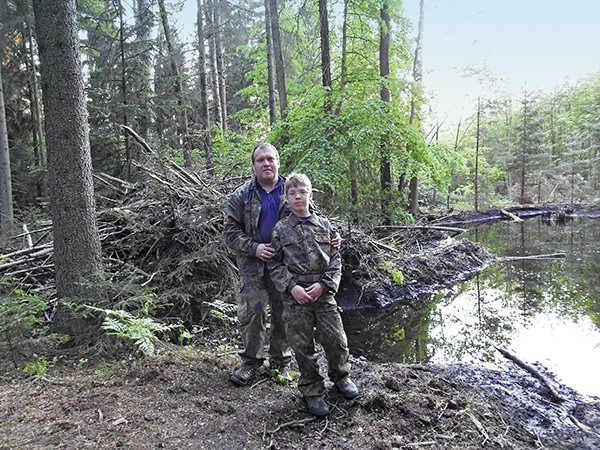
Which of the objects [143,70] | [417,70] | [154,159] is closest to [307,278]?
[154,159]

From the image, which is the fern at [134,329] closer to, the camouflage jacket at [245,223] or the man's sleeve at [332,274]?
the camouflage jacket at [245,223]

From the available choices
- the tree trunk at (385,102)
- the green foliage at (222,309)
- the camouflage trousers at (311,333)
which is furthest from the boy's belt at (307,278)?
the tree trunk at (385,102)

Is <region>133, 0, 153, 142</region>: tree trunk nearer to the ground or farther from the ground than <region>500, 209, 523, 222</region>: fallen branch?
farther from the ground

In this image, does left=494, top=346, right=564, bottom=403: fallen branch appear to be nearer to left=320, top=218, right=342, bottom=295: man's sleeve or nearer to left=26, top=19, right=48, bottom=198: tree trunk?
left=320, top=218, right=342, bottom=295: man's sleeve

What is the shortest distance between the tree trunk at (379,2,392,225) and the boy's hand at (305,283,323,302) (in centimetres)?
948

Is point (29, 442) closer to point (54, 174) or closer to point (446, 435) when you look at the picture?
point (54, 174)

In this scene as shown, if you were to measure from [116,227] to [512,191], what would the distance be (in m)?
37.5

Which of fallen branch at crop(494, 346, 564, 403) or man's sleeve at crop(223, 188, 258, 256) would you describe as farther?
fallen branch at crop(494, 346, 564, 403)

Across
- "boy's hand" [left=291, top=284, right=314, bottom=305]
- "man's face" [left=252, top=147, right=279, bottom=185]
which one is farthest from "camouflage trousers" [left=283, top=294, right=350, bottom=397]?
"man's face" [left=252, top=147, right=279, bottom=185]

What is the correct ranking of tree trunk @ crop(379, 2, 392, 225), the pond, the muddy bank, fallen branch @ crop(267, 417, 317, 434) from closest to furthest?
the muddy bank → fallen branch @ crop(267, 417, 317, 434) → the pond → tree trunk @ crop(379, 2, 392, 225)

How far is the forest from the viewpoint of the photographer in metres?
4.32

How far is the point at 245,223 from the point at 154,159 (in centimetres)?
352

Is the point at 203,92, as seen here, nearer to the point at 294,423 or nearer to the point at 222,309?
the point at 222,309

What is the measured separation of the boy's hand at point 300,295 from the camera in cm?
325
